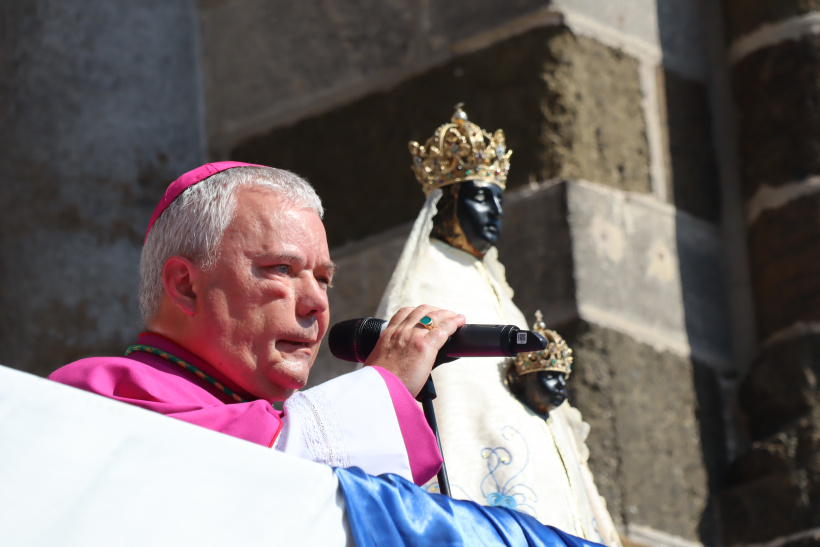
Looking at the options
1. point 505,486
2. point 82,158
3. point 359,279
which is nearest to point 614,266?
point 359,279

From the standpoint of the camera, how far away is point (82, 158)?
5.36 metres

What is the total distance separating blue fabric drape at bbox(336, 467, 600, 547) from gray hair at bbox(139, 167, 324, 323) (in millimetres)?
627

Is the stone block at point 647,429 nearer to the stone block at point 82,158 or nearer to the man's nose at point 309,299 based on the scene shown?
the stone block at point 82,158

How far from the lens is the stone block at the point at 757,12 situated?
509cm

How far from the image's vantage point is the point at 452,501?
2213 millimetres

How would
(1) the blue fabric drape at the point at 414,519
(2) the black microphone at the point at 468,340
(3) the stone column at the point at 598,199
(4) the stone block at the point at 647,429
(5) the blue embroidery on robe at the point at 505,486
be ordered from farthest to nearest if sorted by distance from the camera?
(3) the stone column at the point at 598,199, (4) the stone block at the point at 647,429, (5) the blue embroidery on robe at the point at 505,486, (2) the black microphone at the point at 468,340, (1) the blue fabric drape at the point at 414,519

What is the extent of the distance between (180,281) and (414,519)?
724 mm

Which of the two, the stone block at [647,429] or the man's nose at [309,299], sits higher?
the man's nose at [309,299]

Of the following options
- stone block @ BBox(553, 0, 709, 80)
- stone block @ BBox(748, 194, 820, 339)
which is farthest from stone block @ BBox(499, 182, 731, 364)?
stone block @ BBox(553, 0, 709, 80)

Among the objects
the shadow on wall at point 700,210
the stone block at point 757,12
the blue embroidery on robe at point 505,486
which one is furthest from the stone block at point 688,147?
the blue embroidery on robe at point 505,486

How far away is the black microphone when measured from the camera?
95.3 inches

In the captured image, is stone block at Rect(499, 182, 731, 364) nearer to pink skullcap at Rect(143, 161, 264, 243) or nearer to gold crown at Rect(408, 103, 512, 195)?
gold crown at Rect(408, 103, 512, 195)

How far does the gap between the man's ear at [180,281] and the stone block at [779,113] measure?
2.73m

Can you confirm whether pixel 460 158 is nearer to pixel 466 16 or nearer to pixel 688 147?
pixel 466 16
